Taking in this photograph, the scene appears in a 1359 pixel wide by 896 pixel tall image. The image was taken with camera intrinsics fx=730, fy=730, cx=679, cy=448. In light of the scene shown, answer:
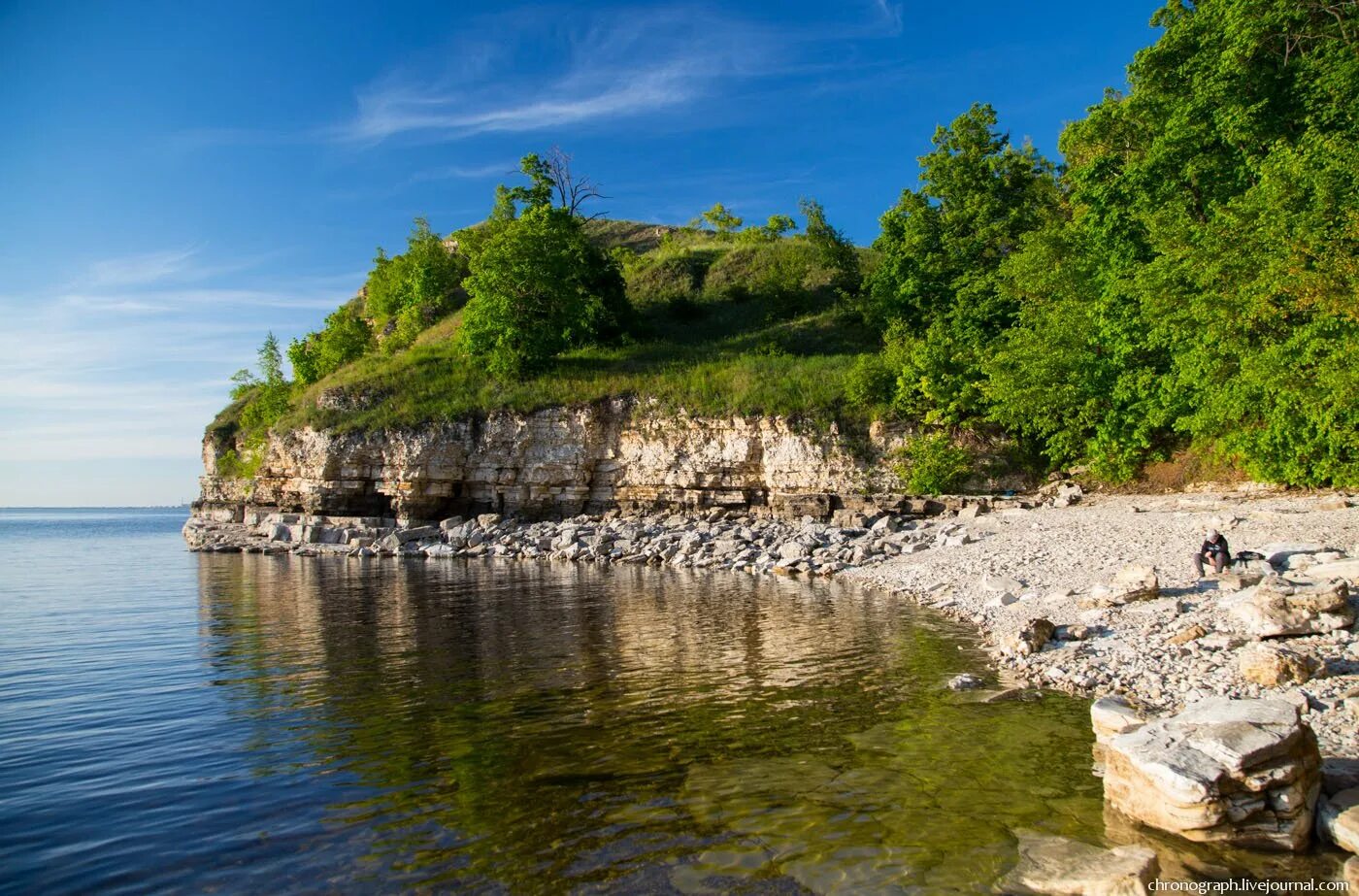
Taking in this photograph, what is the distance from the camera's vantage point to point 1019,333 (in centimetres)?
3064

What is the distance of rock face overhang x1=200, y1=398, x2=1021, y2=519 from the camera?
38.1 meters

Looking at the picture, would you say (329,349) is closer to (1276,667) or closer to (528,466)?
(528,466)

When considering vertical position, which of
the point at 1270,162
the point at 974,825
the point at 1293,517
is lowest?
the point at 974,825

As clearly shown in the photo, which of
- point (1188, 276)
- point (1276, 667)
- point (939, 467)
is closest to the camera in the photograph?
point (1276, 667)

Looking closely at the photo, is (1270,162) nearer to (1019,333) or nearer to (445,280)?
(1019,333)

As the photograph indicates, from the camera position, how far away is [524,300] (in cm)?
4562

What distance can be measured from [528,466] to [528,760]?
3325 centimetres

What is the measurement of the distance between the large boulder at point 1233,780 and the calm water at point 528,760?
0.59m

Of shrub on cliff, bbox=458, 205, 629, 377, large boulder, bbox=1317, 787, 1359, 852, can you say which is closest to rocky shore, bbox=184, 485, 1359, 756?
large boulder, bbox=1317, 787, 1359, 852

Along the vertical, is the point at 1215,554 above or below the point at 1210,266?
below

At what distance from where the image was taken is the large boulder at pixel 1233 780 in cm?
580

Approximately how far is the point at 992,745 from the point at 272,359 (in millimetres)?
77648

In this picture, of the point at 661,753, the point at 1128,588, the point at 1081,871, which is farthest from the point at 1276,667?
the point at 661,753

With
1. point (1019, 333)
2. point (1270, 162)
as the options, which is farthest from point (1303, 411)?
point (1019, 333)
